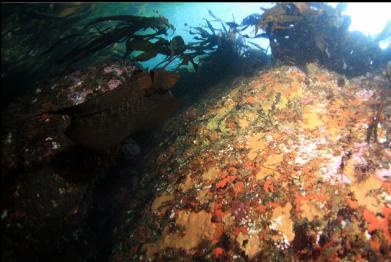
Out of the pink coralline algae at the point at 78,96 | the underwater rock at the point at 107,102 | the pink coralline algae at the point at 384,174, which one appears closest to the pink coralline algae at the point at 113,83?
the underwater rock at the point at 107,102

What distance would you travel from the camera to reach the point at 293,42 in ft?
18.0

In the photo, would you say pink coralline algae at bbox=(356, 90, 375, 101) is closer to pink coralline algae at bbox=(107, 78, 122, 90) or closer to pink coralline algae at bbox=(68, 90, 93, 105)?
pink coralline algae at bbox=(107, 78, 122, 90)

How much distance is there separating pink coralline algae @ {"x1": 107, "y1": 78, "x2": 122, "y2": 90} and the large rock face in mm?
1124

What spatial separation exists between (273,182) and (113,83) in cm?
220

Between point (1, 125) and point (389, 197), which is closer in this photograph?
point (389, 197)

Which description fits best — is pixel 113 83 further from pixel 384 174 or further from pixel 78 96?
pixel 384 174

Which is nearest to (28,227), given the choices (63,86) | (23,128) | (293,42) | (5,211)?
(5,211)

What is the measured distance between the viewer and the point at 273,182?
9.25 ft

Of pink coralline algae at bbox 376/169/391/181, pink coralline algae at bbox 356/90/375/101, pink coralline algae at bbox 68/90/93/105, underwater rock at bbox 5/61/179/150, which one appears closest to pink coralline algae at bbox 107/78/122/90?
underwater rock at bbox 5/61/179/150

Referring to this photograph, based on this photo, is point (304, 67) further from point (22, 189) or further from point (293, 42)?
point (22, 189)

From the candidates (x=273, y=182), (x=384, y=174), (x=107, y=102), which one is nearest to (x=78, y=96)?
(x=107, y=102)

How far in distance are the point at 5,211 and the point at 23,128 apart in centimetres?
88

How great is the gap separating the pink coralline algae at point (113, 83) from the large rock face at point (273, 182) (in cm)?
112

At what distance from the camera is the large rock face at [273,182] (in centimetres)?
244
